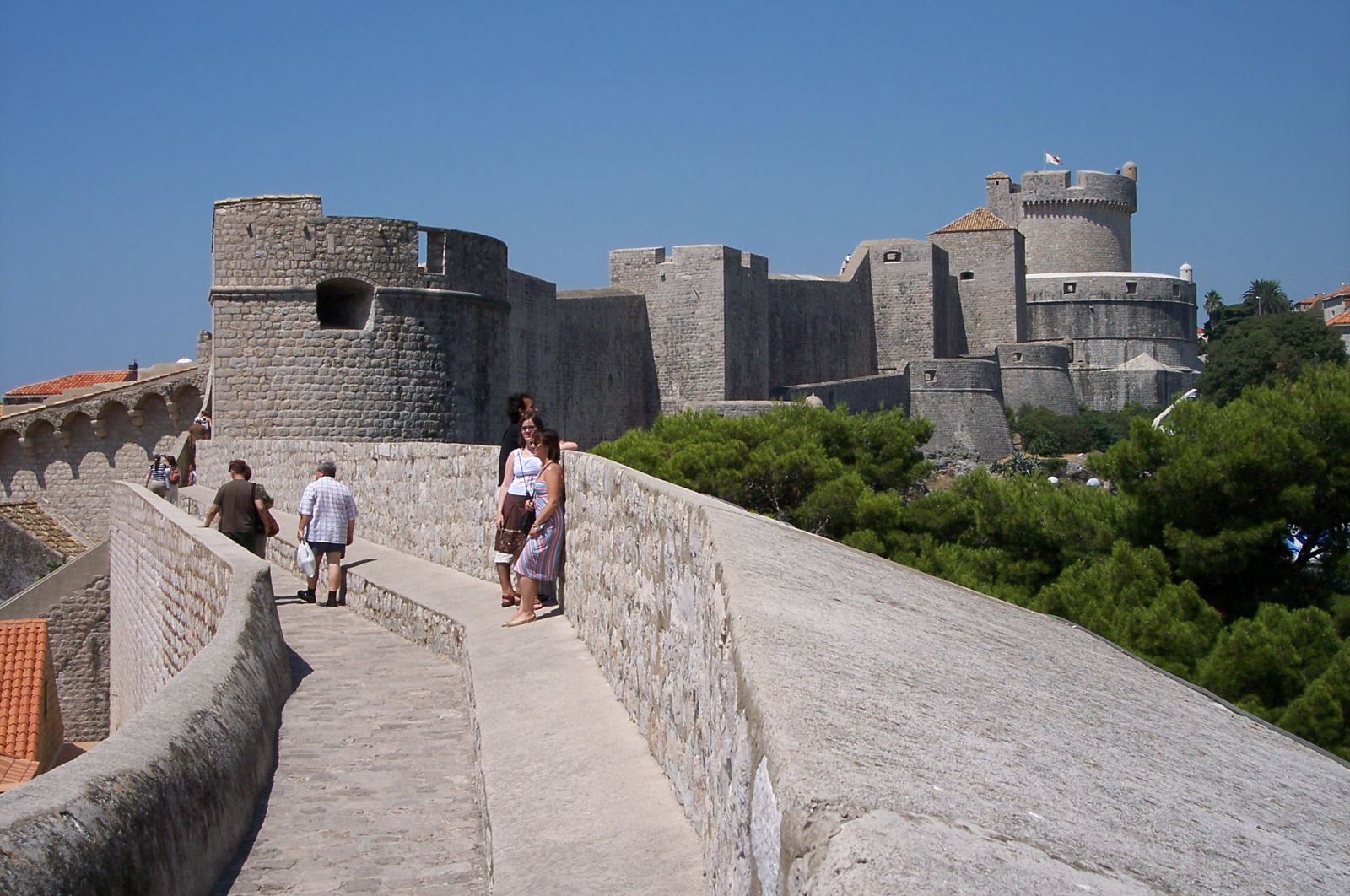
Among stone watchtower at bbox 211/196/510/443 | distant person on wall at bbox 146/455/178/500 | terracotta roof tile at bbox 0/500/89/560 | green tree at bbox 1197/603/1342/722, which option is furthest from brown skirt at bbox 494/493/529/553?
terracotta roof tile at bbox 0/500/89/560

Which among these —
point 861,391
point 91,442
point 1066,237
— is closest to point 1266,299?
point 1066,237

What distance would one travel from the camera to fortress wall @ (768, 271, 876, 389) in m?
32.7

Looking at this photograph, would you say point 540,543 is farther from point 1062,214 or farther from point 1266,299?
point 1266,299

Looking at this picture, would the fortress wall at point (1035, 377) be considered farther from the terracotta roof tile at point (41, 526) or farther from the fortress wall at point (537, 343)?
the terracotta roof tile at point (41, 526)

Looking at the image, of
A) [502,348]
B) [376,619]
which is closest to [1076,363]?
[502,348]

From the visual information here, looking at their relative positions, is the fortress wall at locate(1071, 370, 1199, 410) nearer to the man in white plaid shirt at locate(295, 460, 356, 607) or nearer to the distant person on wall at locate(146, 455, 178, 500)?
the distant person on wall at locate(146, 455, 178, 500)

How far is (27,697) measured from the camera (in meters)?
11.6

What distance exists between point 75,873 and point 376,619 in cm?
555

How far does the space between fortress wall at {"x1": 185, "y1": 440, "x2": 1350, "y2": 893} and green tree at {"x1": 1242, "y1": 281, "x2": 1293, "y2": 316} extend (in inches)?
2653

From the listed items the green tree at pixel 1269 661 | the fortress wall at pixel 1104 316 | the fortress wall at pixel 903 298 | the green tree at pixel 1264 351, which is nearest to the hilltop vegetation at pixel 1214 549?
the green tree at pixel 1269 661

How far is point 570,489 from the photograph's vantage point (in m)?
5.79

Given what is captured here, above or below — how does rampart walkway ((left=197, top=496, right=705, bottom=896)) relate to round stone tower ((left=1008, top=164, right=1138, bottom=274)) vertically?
below

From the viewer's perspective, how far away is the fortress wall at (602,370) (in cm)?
2558

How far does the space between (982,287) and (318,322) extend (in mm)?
29134
